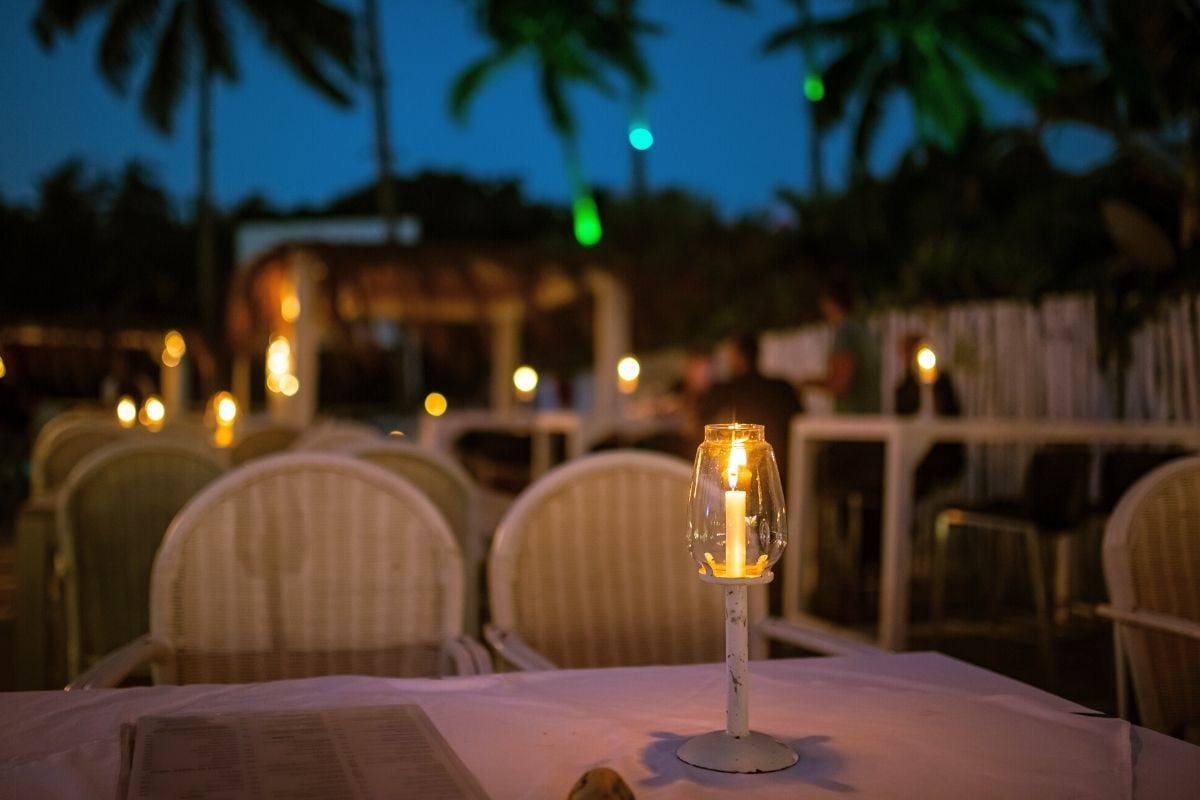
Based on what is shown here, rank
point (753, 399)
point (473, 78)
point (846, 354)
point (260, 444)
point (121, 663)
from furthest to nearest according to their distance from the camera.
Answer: point (473, 78) < point (846, 354) < point (753, 399) < point (260, 444) < point (121, 663)

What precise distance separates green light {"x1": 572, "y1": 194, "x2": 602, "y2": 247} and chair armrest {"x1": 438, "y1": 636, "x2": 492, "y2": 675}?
940 inches

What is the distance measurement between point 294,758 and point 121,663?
814mm

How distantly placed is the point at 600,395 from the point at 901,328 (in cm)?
308

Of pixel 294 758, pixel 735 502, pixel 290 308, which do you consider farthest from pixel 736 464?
pixel 290 308

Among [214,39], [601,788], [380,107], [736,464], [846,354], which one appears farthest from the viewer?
[214,39]

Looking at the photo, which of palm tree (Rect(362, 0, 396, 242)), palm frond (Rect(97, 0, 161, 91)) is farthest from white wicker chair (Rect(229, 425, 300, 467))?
palm frond (Rect(97, 0, 161, 91))

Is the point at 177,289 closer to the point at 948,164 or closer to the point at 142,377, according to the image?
the point at 142,377

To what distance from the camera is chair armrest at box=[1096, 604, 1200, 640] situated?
81.2 inches

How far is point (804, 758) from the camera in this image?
4.08 feet

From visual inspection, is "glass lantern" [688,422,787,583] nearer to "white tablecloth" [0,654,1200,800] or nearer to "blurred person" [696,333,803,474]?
"white tablecloth" [0,654,1200,800]

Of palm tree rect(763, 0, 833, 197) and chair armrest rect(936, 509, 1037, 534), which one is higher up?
palm tree rect(763, 0, 833, 197)

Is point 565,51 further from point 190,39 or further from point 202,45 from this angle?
point 190,39

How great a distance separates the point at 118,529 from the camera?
11.2ft

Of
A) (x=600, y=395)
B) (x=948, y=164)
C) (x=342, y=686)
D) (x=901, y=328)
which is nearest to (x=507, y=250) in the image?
(x=600, y=395)
